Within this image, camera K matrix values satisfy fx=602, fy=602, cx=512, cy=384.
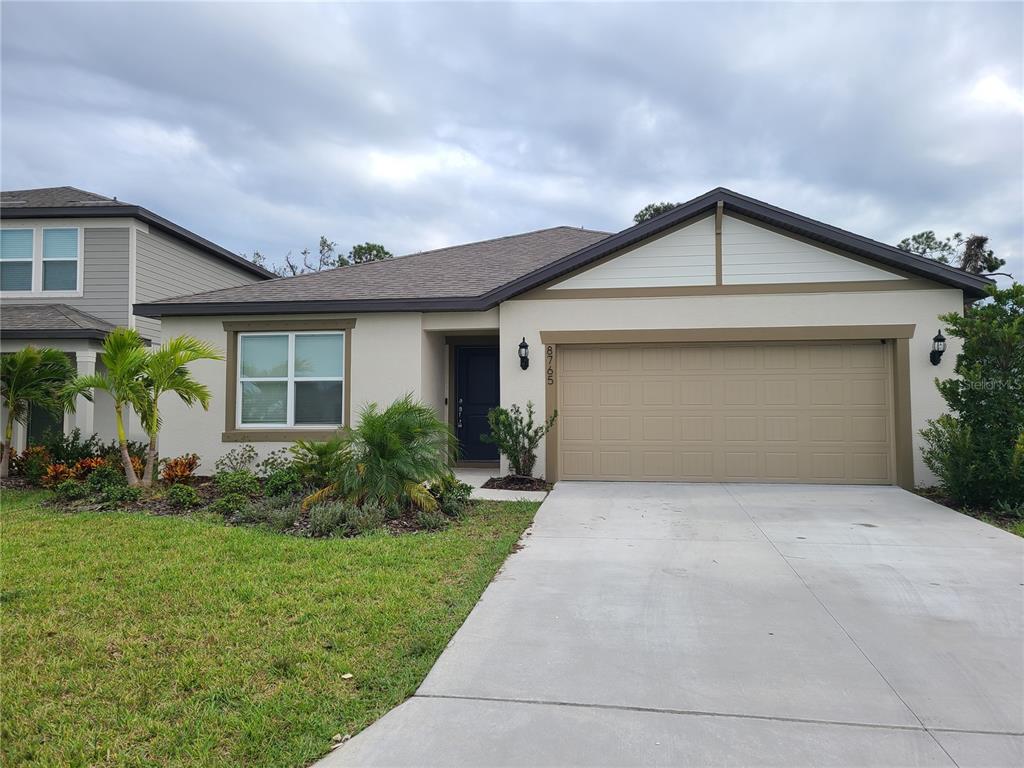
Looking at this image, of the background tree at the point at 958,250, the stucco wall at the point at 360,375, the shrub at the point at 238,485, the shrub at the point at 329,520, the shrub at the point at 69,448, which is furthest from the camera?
the background tree at the point at 958,250

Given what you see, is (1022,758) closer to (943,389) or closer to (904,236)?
(943,389)

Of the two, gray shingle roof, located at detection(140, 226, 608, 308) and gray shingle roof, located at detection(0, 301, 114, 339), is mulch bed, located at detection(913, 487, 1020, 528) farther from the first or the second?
gray shingle roof, located at detection(0, 301, 114, 339)

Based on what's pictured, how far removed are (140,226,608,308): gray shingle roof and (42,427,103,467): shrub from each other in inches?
106

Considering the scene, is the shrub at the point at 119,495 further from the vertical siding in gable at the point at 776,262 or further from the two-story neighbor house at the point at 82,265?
the vertical siding in gable at the point at 776,262

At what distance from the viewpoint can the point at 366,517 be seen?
6.42 m

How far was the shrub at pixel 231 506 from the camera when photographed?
709cm

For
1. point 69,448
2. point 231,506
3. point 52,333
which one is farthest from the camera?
point 52,333

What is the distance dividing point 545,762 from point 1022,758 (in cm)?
207

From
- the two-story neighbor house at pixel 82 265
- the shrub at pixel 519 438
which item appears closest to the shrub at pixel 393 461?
the shrub at pixel 519 438

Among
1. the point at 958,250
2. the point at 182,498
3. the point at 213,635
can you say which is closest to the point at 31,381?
the point at 182,498

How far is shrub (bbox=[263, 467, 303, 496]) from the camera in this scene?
7.96 m

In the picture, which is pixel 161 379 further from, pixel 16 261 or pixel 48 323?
pixel 16 261

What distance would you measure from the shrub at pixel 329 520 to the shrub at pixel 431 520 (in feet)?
2.52

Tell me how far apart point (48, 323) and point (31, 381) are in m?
2.89
